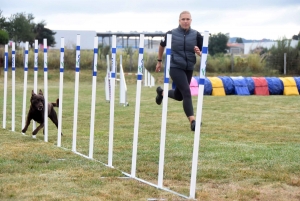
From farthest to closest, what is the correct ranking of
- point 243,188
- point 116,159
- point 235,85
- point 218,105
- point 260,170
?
1. point 235,85
2. point 218,105
3. point 116,159
4. point 260,170
5. point 243,188

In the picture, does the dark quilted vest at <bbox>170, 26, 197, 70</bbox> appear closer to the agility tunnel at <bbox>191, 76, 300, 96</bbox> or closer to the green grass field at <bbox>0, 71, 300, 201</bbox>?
the green grass field at <bbox>0, 71, 300, 201</bbox>

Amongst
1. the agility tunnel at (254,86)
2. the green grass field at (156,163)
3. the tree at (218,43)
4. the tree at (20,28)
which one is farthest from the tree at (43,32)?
the green grass field at (156,163)

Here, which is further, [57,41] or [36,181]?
[57,41]

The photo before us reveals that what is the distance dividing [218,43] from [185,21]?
65048mm

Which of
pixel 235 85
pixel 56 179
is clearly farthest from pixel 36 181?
pixel 235 85

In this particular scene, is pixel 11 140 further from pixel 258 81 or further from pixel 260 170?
pixel 258 81

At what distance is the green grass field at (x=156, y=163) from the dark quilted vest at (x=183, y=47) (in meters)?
1.21

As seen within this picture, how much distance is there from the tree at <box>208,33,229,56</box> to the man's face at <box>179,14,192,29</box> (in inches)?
2500

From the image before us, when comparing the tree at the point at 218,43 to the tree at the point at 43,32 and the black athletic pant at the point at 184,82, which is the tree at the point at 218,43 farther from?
the black athletic pant at the point at 184,82

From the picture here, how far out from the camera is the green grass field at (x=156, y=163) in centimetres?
575

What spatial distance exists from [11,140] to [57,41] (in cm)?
5236

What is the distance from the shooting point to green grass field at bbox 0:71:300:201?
5750 mm

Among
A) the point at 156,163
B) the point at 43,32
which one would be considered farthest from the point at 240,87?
the point at 43,32

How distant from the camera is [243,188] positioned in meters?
5.96
